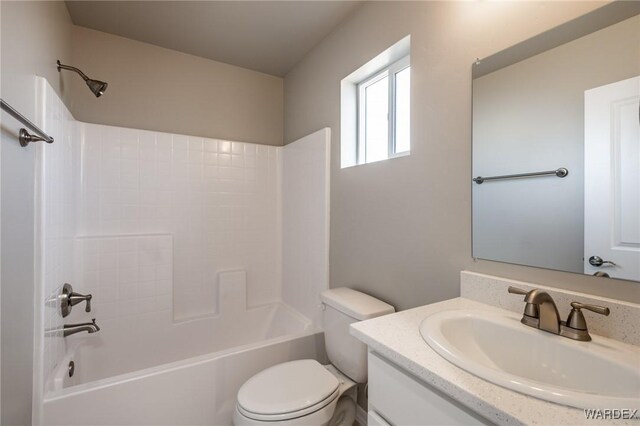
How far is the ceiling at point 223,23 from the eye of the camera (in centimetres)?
167

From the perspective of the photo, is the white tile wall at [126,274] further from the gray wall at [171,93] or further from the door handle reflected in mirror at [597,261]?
the door handle reflected in mirror at [597,261]

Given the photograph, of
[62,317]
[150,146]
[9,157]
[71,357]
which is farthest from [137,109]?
[71,357]

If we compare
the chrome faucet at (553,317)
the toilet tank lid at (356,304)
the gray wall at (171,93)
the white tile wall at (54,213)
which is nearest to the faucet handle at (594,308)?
the chrome faucet at (553,317)

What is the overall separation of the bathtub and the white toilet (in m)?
0.26

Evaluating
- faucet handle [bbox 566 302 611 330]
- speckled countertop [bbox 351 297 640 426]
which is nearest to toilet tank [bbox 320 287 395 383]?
speckled countertop [bbox 351 297 640 426]

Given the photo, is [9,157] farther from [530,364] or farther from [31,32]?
[530,364]

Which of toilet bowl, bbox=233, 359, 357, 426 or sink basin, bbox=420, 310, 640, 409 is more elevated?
sink basin, bbox=420, 310, 640, 409

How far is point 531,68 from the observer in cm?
94

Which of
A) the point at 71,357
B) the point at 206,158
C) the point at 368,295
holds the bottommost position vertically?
the point at 71,357

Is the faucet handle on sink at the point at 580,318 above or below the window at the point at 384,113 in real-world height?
below

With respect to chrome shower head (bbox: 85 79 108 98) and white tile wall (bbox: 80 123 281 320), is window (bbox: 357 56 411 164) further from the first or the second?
chrome shower head (bbox: 85 79 108 98)

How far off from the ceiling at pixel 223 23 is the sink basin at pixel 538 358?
177cm

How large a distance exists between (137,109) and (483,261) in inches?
94.5

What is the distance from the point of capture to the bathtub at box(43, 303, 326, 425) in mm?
1268
